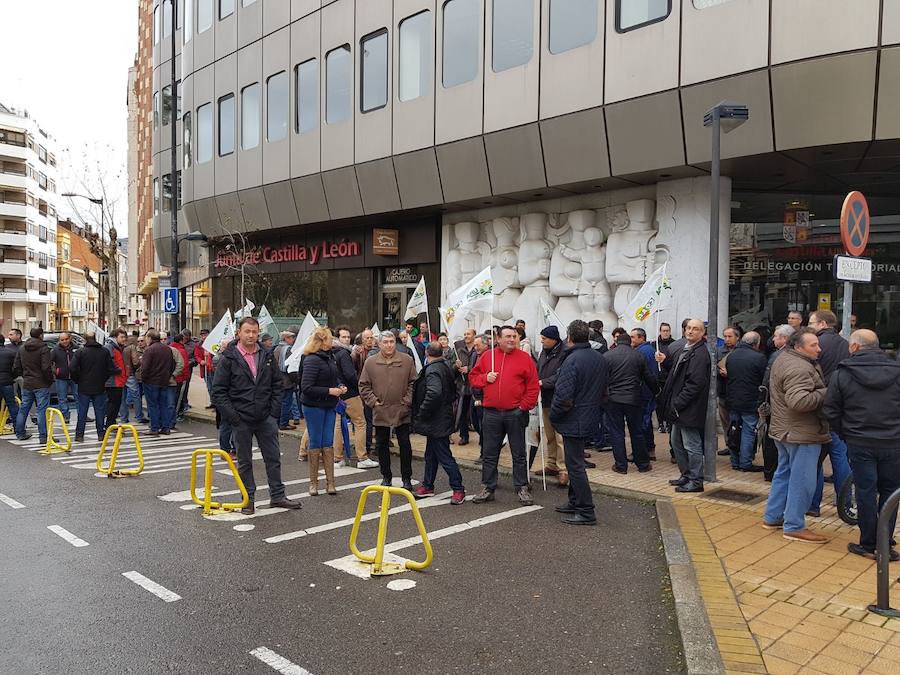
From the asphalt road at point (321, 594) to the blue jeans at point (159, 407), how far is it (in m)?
5.32

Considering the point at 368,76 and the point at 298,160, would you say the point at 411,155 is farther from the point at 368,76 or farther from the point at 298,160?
the point at 298,160

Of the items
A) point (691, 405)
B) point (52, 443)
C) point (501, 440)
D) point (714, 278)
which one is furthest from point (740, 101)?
point (52, 443)

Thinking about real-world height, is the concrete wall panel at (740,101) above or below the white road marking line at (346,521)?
above

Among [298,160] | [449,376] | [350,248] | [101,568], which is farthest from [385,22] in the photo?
[101,568]

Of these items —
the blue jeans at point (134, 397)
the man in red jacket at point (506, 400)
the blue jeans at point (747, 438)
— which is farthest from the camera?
the blue jeans at point (134, 397)

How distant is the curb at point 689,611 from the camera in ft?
13.5

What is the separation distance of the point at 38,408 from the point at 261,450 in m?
7.22

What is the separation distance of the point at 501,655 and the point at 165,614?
2303 mm

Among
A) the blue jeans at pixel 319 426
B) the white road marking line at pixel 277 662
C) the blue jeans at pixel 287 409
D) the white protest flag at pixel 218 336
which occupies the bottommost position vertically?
the white road marking line at pixel 277 662

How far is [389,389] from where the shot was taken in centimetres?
809

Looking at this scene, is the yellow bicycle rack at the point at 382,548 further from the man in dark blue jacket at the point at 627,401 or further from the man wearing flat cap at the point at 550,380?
the man in dark blue jacket at the point at 627,401

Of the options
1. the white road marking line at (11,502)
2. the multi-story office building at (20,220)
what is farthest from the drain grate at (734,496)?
the multi-story office building at (20,220)

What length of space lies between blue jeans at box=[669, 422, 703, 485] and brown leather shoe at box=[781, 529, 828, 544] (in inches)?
70.6

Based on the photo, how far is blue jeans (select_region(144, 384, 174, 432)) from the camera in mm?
13422
